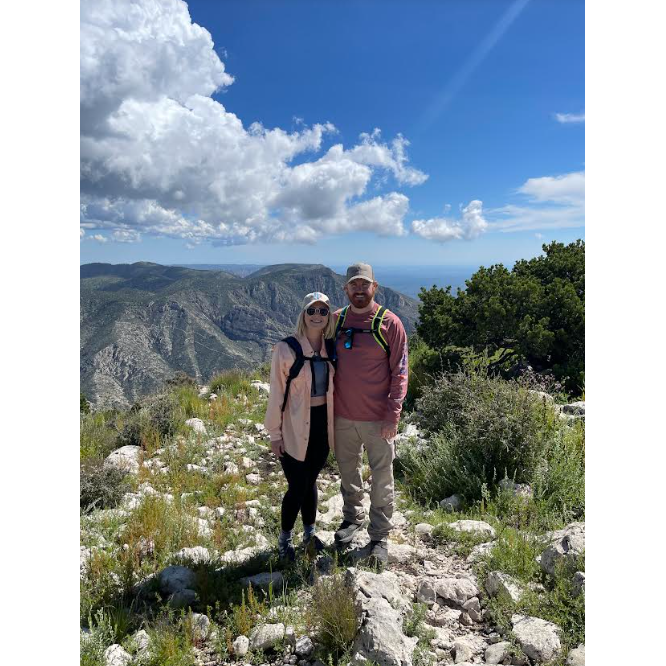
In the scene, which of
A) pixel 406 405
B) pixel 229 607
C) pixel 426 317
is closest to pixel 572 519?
pixel 229 607

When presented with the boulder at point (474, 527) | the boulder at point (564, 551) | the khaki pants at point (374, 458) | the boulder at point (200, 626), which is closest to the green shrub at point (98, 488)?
the boulder at point (200, 626)

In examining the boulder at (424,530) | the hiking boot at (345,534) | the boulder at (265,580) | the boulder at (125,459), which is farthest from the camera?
the boulder at (125,459)

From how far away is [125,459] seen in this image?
20.9 feet

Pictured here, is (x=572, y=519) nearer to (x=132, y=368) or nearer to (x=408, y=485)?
(x=408, y=485)

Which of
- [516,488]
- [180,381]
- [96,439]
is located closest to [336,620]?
[516,488]

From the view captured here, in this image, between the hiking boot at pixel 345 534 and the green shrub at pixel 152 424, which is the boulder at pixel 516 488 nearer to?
the hiking boot at pixel 345 534

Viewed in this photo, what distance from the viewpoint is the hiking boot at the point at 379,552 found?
12.4 feet

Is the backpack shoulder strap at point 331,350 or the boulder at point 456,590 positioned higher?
the backpack shoulder strap at point 331,350

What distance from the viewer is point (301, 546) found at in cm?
405

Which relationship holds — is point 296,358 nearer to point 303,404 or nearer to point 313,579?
point 303,404

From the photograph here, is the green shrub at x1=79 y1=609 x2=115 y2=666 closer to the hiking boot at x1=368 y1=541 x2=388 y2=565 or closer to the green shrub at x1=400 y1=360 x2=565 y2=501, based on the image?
the hiking boot at x1=368 y1=541 x2=388 y2=565

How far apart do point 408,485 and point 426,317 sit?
579 cm

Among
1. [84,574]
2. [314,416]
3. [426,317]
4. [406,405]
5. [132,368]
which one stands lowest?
[132,368]

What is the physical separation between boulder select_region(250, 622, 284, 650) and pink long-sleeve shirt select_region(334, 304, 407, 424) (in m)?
1.60
